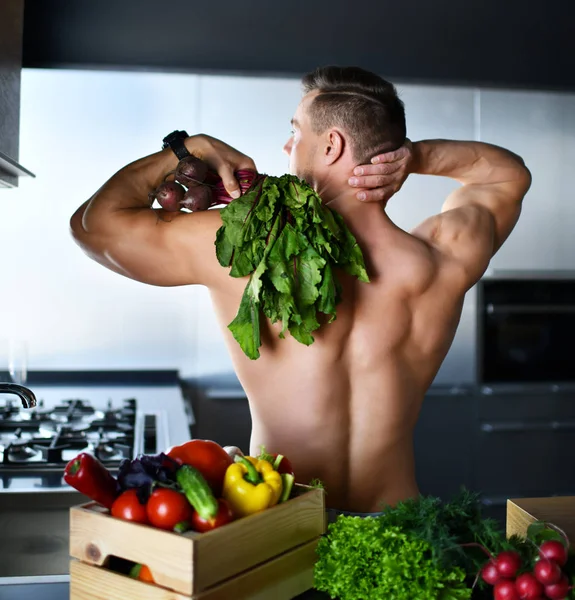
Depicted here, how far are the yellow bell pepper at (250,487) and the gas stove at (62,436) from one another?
909 millimetres

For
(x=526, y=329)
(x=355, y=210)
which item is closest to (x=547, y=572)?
(x=355, y=210)

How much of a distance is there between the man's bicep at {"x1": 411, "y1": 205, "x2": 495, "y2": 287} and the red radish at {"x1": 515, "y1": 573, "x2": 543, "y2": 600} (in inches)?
34.6

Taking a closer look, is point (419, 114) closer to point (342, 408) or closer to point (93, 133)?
point (93, 133)

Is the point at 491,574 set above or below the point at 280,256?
below

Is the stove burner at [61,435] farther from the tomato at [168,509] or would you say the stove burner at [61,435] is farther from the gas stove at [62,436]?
the tomato at [168,509]

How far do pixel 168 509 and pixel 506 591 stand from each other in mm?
497

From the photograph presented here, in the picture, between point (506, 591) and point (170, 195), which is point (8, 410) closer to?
point (170, 195)

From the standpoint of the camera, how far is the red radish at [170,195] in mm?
1739

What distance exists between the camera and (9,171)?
231cm

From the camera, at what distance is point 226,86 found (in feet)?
12.3

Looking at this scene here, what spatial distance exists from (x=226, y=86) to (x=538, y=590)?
10.2ft

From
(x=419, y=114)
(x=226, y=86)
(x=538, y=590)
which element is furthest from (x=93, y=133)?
(x=538, y=590)

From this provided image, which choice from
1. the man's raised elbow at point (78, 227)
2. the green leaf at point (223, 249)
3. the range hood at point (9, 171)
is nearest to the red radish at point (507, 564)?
the green leaf at point (223, 249)

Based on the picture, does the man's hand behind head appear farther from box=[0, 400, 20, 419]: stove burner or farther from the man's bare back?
box=[0, 400, 20, 419]: stove burner
